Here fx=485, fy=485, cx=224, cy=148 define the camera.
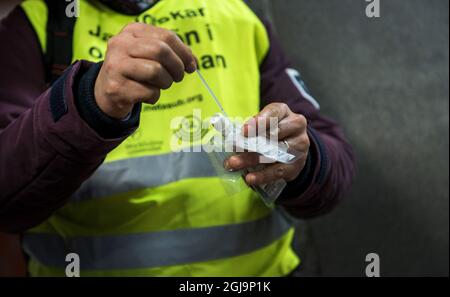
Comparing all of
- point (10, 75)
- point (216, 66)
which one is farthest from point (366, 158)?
point (10, 75)

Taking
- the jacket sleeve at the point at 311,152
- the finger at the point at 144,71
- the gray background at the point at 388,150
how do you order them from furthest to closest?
the gray background at the point at 388,150
the jacket sleeve at the point at 311,152
the finger at the point at 144,71

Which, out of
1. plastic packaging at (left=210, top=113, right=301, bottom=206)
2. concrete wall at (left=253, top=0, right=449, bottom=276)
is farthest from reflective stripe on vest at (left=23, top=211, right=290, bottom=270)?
concrete wall at (left=253, top=0, right=449, bottom=276)

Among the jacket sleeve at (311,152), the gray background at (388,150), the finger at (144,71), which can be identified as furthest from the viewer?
the gray background at (388,150)

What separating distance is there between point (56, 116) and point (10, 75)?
0.17 meters

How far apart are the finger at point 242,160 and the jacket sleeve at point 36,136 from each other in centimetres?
10

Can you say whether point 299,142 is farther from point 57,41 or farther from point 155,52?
point 57,41

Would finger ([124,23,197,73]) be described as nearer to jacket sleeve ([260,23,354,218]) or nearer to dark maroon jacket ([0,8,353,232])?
dark maroon jacket ([0,8,353,232])

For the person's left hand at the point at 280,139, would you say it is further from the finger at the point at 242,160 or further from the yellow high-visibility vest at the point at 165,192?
the yellow high-visibility vest at the point at 165,192

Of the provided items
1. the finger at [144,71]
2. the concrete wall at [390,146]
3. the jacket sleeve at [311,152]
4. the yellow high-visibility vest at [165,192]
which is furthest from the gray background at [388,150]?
the finger at [144,71]

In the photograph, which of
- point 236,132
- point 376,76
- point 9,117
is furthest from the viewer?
point 376,76

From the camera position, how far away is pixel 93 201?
0.65 m

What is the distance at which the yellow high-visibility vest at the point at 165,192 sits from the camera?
0.63 m

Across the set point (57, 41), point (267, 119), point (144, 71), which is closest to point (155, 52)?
point (144, 71)

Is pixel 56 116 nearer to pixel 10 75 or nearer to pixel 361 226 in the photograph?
pixel 10 75
